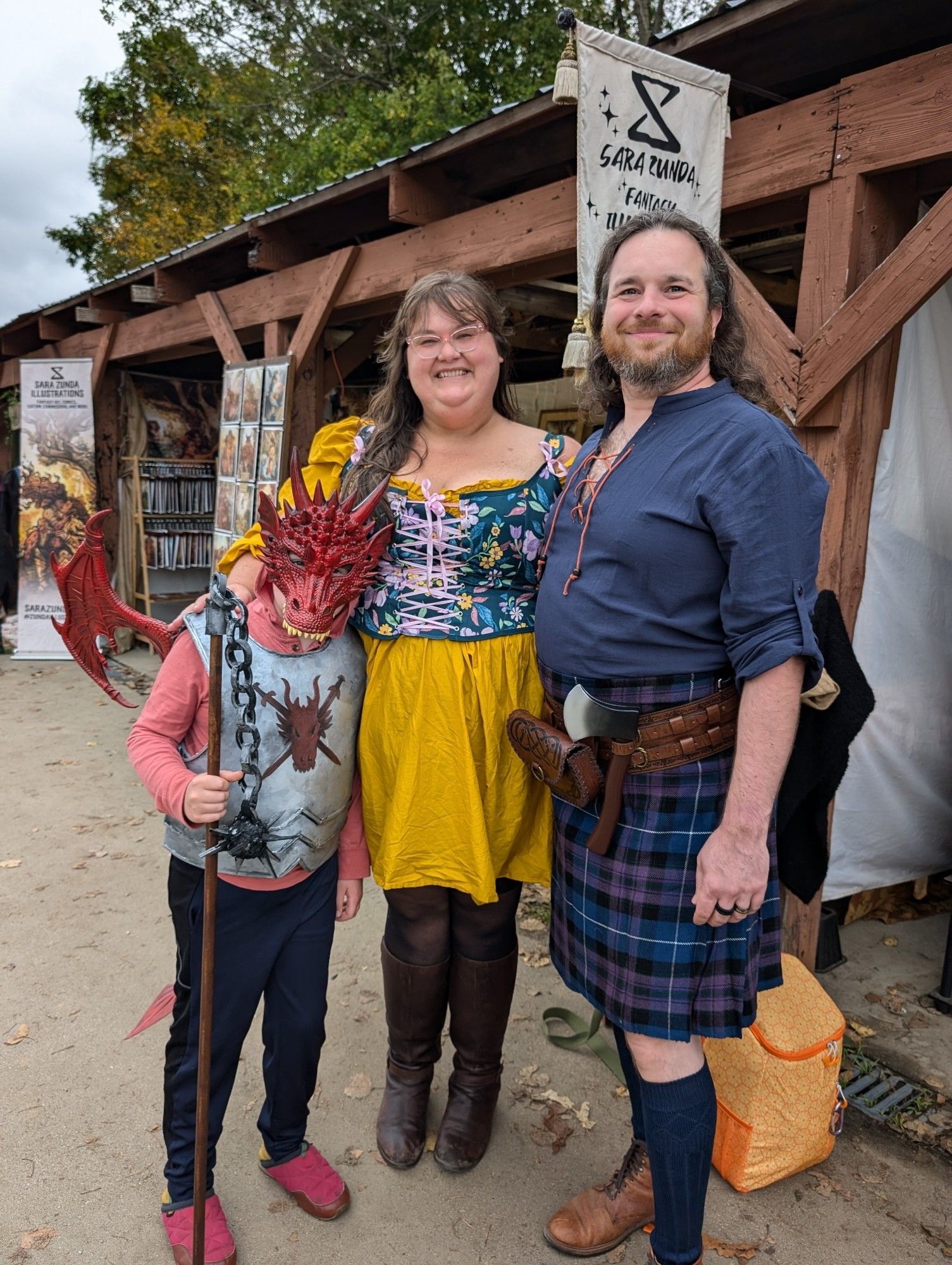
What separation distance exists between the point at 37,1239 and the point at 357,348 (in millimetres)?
5592

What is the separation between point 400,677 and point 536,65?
1580 centimetres

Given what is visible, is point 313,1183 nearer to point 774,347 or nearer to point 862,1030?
point 862,1030

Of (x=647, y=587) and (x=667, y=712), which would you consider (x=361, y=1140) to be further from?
(x=647, y=587)

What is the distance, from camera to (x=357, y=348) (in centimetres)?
627

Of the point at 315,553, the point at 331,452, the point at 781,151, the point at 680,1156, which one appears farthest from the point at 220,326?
the point at 680,1156

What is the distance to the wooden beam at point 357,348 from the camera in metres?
→ 6.06

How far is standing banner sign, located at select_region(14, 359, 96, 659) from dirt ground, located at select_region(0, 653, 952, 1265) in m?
5.17

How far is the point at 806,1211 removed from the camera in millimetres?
2090

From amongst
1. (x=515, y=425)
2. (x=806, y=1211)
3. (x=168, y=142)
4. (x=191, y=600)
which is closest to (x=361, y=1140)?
(x=806, y=1211)

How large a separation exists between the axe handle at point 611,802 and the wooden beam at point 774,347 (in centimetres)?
149

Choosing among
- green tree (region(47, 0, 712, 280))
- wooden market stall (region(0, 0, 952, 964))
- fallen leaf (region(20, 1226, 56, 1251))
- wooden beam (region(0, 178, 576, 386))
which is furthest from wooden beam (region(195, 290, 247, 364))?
green tree (region(47, 0, 712, 280))

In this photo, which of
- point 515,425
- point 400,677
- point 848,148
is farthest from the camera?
point 848,148

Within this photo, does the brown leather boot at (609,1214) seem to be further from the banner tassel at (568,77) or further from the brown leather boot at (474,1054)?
the banner tassel at (568,77)

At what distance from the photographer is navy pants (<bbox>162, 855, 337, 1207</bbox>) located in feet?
5.85
